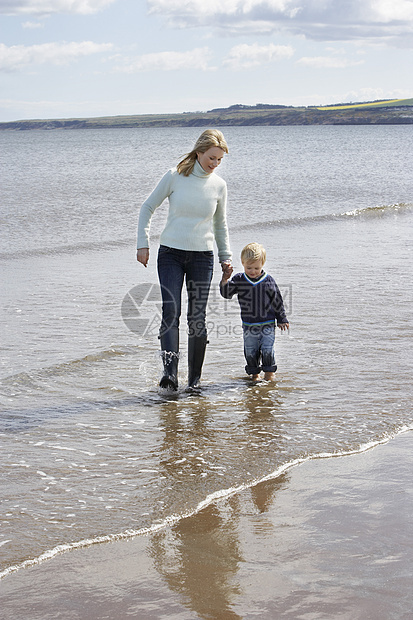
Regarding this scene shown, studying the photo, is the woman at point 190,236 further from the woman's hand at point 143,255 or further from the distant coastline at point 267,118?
the distant coastline at point 267,118

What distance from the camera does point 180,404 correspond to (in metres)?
5.39

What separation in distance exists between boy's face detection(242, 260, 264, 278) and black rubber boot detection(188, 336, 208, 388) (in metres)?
0.65

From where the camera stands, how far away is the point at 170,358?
5.52m

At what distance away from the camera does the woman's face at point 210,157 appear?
16.7ft

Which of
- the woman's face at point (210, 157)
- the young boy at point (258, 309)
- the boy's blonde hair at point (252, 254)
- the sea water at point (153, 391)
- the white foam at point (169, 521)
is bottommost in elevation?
the white foam at point (169, 521)

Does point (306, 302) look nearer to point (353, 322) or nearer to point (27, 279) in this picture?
point (353, 322)

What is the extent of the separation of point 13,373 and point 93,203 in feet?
57.3

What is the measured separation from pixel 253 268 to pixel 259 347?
70cm

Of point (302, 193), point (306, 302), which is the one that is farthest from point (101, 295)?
point (302, 193)

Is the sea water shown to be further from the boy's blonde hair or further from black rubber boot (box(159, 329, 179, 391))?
the boy's blonde hair

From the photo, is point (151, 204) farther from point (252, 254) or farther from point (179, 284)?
point (252, 254)

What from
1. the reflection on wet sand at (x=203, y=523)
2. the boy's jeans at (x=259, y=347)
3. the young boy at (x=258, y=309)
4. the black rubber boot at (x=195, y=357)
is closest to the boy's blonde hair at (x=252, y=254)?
the young boy at (x=258, y=309)

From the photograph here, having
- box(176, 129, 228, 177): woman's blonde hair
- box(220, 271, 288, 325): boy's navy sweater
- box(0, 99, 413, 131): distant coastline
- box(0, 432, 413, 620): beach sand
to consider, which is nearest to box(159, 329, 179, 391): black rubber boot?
box(220, 271, 288, 325): boy's navy sweater

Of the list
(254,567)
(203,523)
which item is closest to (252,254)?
(203,523)
